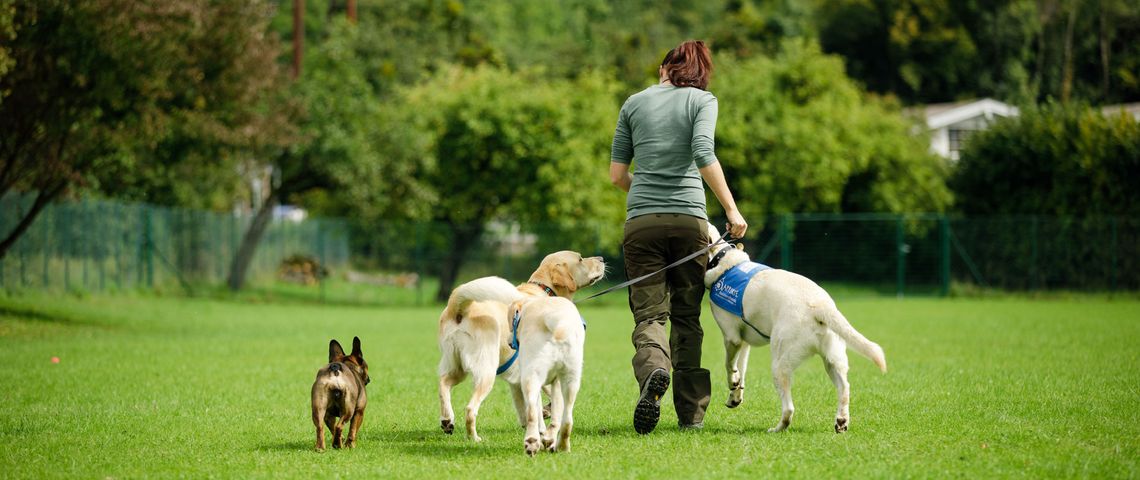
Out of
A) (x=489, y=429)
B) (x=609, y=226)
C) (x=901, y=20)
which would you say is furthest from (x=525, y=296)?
(x=901, y=20)

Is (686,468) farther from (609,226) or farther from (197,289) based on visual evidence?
(197,289)

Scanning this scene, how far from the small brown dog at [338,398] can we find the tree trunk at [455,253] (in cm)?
2159

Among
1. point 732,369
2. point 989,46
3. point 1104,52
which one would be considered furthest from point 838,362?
point 989,46

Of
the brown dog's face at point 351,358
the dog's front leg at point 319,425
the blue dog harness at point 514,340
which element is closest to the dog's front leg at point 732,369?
the blue dog harness at point 514,340

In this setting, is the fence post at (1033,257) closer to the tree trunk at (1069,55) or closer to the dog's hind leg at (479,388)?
the tree trunk at (1069,55)

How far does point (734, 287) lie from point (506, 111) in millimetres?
21286

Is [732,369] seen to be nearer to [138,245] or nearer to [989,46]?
[138,245]

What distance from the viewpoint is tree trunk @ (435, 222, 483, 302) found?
2834 centimetres

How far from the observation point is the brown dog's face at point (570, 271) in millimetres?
7004

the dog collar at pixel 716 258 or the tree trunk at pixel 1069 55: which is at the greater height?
the tree trunk at pixel 1069 55

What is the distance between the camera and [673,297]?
7.16 m

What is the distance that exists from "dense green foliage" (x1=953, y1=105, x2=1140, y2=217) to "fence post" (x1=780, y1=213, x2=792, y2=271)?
20.5 ft

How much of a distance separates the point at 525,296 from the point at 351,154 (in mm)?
21969

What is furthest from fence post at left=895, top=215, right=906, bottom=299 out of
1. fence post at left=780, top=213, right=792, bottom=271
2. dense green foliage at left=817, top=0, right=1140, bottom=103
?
dense green foliage at left=817, top=0, right=1140, bottom=103
